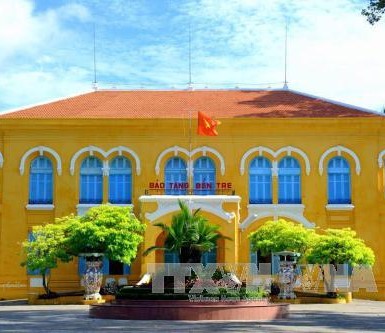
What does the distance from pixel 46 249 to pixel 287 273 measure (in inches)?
404

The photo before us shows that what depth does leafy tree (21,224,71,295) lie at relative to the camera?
3172cm

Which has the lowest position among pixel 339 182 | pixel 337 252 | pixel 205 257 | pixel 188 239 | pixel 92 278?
pixel 92 278

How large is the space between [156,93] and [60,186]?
7.79 meters

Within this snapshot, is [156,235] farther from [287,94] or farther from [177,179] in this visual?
[287,94]

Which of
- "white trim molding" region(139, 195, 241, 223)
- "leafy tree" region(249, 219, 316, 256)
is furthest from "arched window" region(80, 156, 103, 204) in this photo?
"leafy tree" region(249, 219, 316, 256)

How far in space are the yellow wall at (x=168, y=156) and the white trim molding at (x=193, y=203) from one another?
167 centimetres

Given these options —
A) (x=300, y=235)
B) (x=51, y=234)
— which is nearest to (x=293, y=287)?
(x=300, y=235)

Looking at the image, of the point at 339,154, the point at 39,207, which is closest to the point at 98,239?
the point at 39,207

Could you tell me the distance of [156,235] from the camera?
33.8 metres

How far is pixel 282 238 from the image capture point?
32.1m

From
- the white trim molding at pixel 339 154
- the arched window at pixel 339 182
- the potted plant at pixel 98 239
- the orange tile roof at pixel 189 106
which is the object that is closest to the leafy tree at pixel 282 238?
the arched window at pixel 339 182

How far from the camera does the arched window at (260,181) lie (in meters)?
36.0

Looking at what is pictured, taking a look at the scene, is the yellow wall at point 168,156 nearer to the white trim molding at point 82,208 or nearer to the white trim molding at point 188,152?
the white trim molding at point 188,152

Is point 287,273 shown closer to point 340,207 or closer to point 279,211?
point 279,211
